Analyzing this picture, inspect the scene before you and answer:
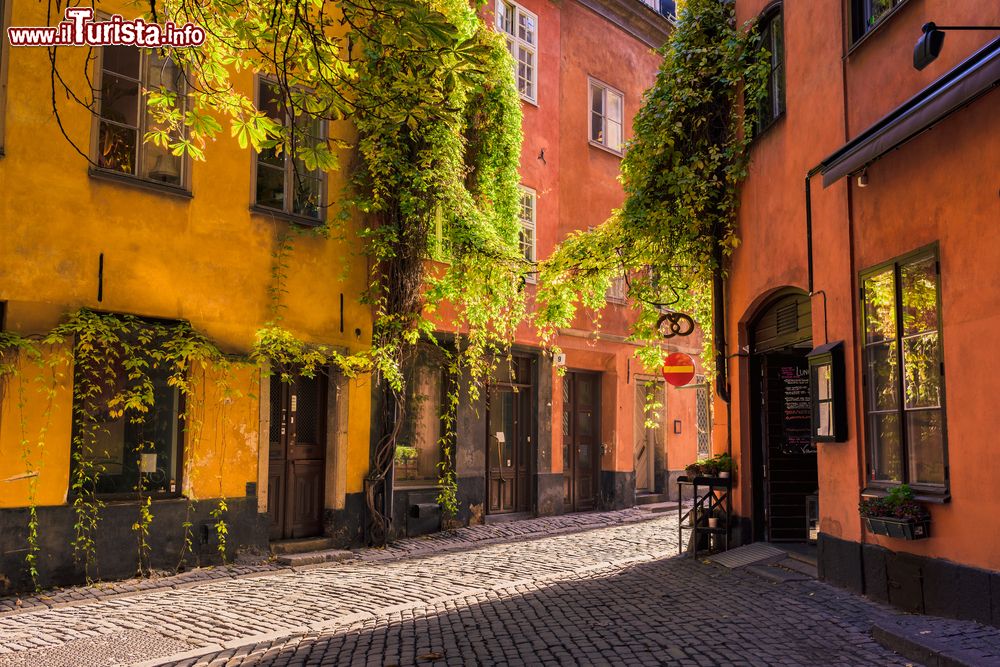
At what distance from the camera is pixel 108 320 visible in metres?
9.23

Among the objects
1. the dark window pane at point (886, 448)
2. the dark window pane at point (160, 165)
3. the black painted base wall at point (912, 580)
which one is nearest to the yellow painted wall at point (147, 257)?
the dark window pane at point (160, 165)

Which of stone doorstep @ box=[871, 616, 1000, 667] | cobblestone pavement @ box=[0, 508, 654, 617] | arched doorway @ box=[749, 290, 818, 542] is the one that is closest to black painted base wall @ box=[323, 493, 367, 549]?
cobblestone pavement @ box=[0, 508, 654, 617]

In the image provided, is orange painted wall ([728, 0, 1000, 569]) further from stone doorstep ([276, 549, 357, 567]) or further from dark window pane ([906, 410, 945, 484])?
stone doorstep ([276, 549, 357, 567])

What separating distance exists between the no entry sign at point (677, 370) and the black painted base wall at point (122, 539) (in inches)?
238

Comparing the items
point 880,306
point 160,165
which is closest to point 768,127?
point 880,306

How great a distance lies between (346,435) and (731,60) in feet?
22.2

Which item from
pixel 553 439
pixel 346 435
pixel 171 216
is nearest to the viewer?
pixel 171 216

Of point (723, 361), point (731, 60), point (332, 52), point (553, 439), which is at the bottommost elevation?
point (553, 439)

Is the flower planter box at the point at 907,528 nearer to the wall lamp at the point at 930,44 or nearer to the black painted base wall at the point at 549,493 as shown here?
the wall lamp at the point at 930,44

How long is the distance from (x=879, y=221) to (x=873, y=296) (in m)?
0.65

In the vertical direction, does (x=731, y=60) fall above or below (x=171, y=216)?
above

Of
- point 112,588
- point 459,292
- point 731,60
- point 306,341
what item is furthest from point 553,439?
point 112,588

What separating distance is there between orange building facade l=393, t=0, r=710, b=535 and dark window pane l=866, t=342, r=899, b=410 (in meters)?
6.70

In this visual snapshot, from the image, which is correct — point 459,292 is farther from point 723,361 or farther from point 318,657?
point 318,657
